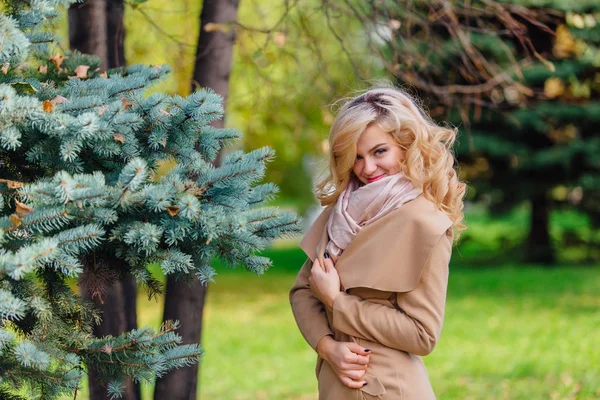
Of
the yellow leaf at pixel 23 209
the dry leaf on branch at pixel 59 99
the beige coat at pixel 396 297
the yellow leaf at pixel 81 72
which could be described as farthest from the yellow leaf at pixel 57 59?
the beige coat at pixel 396 297

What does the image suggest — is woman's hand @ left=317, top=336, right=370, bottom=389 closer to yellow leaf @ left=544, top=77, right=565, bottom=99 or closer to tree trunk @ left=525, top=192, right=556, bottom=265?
yellow leaf @ left=544, top=77, right=565, bottom=99

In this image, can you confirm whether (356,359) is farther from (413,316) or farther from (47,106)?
(47,106)

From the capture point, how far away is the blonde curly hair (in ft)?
7.93

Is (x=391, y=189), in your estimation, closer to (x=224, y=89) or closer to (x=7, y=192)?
(x=7, y=192)

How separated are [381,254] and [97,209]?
36.5 inches

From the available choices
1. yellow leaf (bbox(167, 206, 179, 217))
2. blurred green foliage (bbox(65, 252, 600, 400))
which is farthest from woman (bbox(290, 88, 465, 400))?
blurred green foliage (bbox(65, 252, 600, 400))

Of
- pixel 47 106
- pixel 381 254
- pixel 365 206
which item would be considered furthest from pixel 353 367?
pixel 47 106

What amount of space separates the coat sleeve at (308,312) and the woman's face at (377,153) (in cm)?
43

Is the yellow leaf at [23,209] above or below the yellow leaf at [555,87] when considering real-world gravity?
below

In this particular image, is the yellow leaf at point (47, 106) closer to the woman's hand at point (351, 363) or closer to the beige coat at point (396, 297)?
the beige coat at point (396, 297)

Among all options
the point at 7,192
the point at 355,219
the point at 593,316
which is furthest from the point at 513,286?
the point at 7,192

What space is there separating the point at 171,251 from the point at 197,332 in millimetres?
1473

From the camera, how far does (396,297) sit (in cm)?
237

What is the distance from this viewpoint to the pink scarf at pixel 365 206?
2.38m
